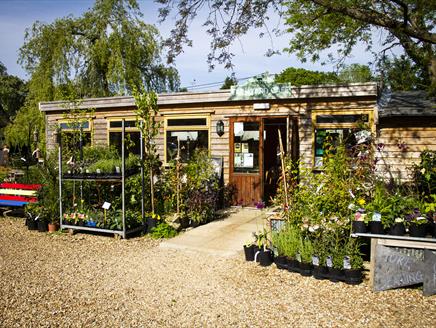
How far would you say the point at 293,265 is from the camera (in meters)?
5.12

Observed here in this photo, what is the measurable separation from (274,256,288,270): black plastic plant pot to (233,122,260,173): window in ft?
14.8

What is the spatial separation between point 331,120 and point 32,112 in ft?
49.7

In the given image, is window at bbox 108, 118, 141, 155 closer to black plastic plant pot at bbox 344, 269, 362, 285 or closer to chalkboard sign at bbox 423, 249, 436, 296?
black plastic plant pot at bbox 344, 269, 362, 285

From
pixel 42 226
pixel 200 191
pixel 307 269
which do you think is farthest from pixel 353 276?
pixel 42 226

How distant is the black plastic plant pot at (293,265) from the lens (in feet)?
16.6

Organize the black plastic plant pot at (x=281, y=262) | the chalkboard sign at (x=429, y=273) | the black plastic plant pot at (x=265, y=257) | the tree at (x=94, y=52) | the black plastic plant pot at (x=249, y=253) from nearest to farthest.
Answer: the chalkboard sign at (x=429, y=273) → the black plastic plant pot at (x=281, y=262) → the black plastic plant pot at (x=265, y=257) → the black plastic plant pot at (x=249, y=253) → the tree at (x=94, y=52)

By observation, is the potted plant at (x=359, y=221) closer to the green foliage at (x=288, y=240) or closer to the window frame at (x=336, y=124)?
the green foliage at (x=288, y=240)

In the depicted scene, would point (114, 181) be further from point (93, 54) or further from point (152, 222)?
point (93, 54)

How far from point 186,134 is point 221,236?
13.9 ft

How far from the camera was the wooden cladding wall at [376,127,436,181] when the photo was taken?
8.36 metres

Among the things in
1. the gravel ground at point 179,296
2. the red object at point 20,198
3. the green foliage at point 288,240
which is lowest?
the gravel ground at point 179,296

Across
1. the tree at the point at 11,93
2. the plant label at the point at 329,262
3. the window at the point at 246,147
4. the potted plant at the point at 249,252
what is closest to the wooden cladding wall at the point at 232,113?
the window at the point at 246,147

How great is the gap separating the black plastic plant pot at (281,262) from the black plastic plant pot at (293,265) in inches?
2.3

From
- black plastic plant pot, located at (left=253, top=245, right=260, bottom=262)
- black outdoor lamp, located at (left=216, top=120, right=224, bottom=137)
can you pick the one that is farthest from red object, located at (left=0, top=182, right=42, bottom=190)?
black plastic plant pot, located at (left=253, top=245, right=260, bottom=262)
